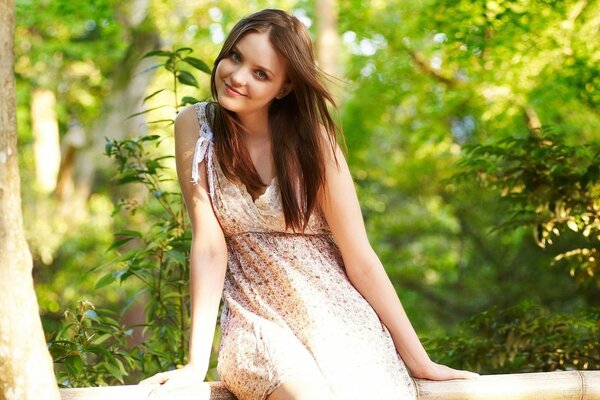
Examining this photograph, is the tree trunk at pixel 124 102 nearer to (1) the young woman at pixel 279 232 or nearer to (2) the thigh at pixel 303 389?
(1) the young woman at pixel 279 232

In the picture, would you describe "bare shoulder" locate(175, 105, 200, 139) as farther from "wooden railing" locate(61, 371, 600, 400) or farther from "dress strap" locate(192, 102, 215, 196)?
"wooden railing" locate(61, 371, 600, 400)

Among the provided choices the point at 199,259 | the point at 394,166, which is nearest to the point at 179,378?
the point at 199,259

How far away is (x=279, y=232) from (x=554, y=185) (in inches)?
55.6

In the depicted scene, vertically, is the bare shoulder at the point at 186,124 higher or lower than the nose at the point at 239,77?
lower

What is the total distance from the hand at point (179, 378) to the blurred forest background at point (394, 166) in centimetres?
52

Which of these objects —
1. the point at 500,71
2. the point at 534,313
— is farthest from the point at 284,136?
the point at 500,71

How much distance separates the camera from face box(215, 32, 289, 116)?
2.28m

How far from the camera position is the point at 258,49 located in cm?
228

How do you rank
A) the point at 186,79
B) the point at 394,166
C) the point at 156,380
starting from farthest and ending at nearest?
the point at 394,166
the point at 186,79
the point at 156,380

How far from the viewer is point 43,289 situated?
893 centimetres

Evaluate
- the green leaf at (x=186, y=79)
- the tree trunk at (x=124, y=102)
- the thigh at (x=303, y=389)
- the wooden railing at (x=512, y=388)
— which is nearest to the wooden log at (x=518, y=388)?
the wooden railing at (x=512, y=388)

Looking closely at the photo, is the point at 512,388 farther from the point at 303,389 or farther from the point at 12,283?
the point at 12,283

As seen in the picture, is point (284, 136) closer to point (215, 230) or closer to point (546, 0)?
point (215, 230)

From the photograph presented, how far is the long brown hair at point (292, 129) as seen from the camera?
2.30 m
